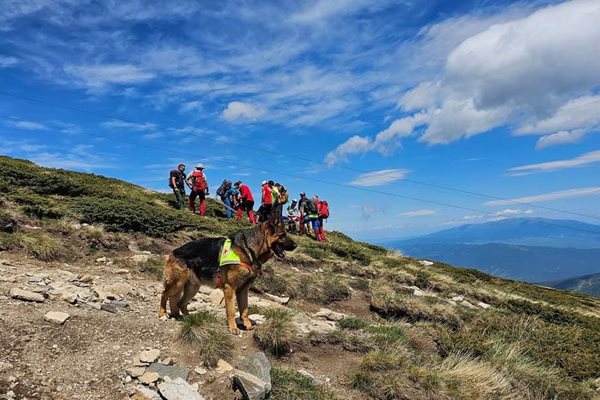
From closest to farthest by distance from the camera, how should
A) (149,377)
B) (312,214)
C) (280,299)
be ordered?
(149,377) < (280,299) < (312,214)

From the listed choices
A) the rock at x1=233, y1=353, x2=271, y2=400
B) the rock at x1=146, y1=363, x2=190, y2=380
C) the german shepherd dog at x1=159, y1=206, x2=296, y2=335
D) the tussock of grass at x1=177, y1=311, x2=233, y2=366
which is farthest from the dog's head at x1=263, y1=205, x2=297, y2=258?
the rock at x1=146, y1=363, x2=190, y2=380

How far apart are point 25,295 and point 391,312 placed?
32.5 ft

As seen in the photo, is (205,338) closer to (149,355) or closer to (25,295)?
(149,355)

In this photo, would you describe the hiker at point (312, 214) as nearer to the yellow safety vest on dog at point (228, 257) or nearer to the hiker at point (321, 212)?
the hiker at point (321, 212)

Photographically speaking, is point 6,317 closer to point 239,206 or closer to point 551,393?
point 551,393

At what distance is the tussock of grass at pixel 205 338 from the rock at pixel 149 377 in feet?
2.63

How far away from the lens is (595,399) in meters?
9.17

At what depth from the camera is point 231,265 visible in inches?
334

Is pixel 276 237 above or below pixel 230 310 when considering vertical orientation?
above

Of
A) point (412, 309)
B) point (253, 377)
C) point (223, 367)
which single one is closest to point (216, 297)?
point (223, 367)

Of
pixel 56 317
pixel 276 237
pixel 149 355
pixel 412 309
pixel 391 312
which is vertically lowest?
pixel 391 312

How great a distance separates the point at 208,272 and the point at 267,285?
16.9ft

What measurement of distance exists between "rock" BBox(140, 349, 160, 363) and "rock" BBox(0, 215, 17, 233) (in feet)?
30.0

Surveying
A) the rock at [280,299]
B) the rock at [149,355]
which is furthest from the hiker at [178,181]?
the rock at [149,355]
